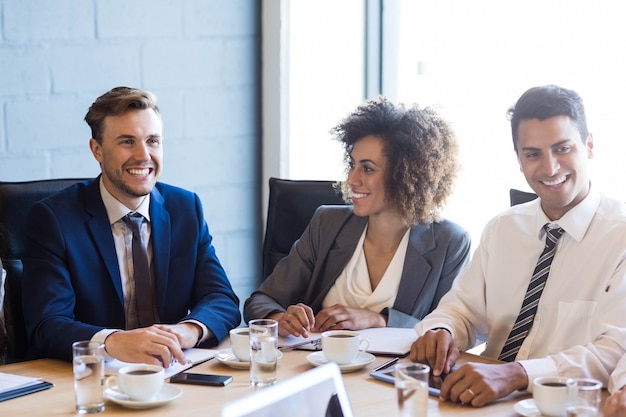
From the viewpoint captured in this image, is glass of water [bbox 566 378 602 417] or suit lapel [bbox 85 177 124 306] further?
suit lapel [bbox 85 177 124 306]

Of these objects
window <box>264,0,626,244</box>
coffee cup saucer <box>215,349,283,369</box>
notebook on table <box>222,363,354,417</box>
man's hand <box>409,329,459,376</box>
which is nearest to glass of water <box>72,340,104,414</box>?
coffee cup saucer <box>215,349,283,369</box>

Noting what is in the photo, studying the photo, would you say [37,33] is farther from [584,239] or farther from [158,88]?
[584,239]

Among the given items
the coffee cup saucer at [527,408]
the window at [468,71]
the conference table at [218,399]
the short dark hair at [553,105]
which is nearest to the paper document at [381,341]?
the conference table at [218,399]

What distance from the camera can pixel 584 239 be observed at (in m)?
2.24

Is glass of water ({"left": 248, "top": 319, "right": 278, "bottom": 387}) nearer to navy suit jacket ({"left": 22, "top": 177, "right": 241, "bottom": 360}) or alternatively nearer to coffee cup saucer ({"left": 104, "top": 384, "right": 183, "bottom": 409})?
coffee cup saucer ({"left": 104, "top": 384, "right": 183, "bottom": 409})

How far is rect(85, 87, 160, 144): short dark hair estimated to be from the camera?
2.66 metres

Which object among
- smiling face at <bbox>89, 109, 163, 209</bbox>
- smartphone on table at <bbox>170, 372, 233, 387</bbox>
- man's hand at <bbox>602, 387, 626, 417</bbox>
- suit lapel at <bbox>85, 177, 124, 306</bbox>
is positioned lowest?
smartphone on table at <bbox>170, 372, 233, 387</bbox>

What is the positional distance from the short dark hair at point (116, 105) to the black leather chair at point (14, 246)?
0.80ft

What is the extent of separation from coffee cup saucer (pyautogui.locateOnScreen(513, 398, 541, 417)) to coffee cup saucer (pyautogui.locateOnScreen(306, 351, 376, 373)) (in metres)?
0.35

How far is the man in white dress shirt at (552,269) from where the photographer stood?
2.07 meters

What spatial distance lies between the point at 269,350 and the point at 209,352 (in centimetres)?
35

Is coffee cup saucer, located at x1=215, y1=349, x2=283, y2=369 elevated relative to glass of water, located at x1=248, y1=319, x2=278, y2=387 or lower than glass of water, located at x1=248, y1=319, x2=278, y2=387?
lower

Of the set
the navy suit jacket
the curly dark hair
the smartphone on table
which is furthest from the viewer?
the curly dark hair

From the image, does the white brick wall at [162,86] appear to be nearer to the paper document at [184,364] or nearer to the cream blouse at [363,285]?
the cream blouse at [363,285]
